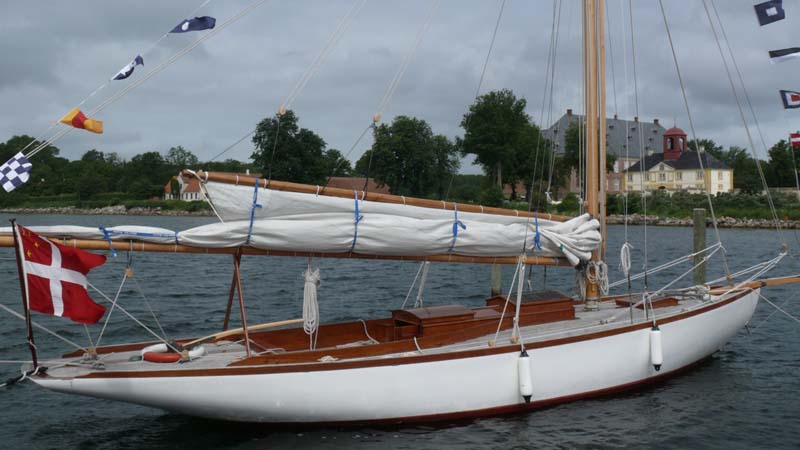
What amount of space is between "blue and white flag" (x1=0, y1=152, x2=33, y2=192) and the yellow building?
320ft

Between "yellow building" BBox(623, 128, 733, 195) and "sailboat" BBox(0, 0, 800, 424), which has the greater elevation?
"yellow building" BBox(623, 128, 733, 195)

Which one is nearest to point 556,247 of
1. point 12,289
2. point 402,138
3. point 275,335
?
point 275,335

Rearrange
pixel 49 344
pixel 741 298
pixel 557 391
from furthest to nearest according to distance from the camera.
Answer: pixel 49 344
pixel 741 298
pixel 557 391

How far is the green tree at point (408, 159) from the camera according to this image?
7594cm

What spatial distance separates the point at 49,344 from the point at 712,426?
13.9 m

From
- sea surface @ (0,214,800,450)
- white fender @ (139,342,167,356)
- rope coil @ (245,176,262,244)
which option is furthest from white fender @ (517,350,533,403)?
white fender @ (139,342,167,356)

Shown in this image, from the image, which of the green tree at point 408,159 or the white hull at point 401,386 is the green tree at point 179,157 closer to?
the green tree at point 408,159

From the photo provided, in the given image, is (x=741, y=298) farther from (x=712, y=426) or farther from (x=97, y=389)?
(x=97, y=389)

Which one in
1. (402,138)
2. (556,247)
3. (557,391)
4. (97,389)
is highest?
(402,138)

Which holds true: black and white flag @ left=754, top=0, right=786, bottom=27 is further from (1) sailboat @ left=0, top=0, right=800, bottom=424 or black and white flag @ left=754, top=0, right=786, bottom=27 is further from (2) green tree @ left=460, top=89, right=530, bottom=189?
(2) green tree @ left=460, top=89, right=530, bottom=189

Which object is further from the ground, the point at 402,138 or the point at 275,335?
the point at 402,138

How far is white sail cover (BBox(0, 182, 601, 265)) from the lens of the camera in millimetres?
9359

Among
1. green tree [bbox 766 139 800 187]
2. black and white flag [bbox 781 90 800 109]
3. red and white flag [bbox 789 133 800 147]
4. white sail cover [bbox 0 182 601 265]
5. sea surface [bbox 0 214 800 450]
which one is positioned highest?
green tree [bbox 766 139 800 187]

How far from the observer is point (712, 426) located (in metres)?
11.6
